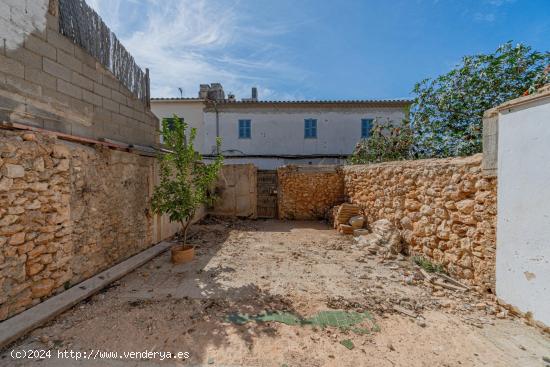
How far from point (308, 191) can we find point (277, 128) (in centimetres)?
687

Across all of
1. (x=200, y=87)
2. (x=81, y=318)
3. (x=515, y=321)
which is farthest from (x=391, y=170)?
(x=200, y=87)

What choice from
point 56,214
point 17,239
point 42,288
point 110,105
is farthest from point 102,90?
point 42,288

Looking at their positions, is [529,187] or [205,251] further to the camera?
[205,251]

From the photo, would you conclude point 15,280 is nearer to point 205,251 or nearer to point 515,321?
point 205,251

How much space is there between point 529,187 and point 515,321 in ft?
5.46

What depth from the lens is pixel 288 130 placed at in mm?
15281

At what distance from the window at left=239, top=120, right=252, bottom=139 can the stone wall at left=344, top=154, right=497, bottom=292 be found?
10.5 meters

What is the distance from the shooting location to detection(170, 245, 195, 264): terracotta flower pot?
16.5 ft

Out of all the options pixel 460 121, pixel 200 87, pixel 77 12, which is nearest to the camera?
pixel 77 12

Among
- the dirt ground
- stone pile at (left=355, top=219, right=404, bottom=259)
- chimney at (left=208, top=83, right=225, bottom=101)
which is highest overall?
chimney at (left=208, top=83, right=225, bottom=101)

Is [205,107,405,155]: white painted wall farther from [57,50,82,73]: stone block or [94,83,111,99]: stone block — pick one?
[57,50,82,73]: stone block

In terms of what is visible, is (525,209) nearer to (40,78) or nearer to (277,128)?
(40,78)

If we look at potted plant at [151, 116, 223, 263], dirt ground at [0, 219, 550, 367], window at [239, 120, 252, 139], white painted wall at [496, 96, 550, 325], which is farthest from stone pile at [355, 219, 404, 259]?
window at [239, 120, 252, 139]

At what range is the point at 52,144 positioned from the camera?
3322 mm
